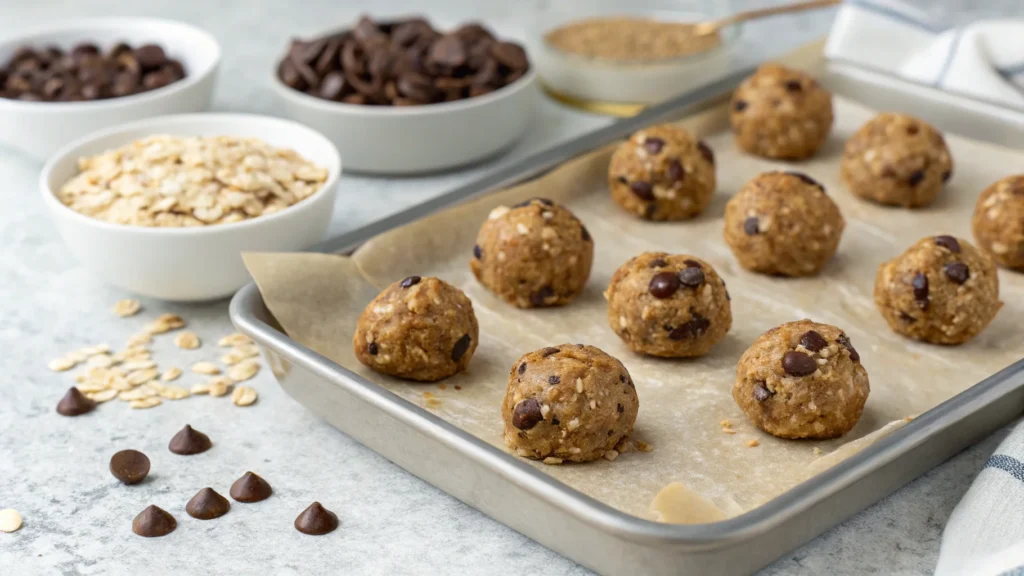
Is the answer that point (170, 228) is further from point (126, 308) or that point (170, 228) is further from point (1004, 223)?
point (1004, 223)

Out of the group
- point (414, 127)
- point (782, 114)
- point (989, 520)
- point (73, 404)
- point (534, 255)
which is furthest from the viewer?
point (414, 127)

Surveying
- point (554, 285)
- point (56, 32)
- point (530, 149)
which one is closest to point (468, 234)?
point (554, 285)

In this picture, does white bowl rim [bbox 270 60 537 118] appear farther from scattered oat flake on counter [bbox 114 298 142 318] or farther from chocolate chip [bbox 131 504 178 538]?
chocolate chip [bbox 131 504 178 538]

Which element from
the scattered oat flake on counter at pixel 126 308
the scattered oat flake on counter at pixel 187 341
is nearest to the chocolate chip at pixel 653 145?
the scattered oat flake on counter at pixel 187 341

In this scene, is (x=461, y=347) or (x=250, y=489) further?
(x=461, y=347)

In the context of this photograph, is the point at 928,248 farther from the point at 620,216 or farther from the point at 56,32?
the point at 56,32

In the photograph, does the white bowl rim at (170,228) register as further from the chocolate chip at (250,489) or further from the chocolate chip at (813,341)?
the chocolate chip at (813,341)

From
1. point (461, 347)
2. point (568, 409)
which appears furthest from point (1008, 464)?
point (461, 347)
